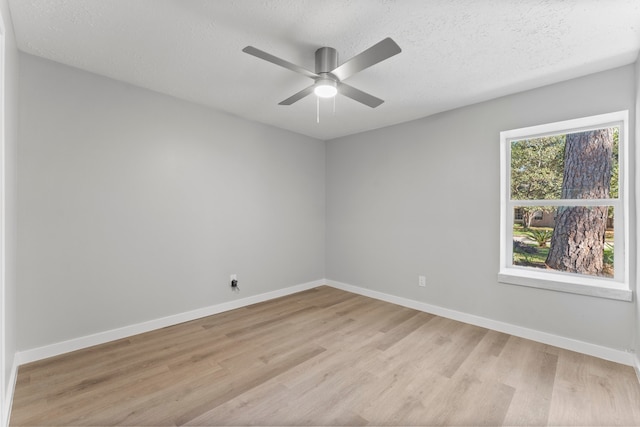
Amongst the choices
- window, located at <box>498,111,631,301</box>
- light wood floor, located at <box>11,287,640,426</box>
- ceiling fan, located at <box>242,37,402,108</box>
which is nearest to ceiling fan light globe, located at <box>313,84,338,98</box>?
ceiling fan, located at <box>242,37,402,108</box>

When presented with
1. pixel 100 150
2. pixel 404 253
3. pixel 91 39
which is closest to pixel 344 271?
pixel 404 253

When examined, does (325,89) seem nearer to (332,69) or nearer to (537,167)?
(332,69)

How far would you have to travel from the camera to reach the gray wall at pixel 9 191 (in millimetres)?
1654

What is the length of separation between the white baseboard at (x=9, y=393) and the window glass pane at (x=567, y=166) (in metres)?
4.31

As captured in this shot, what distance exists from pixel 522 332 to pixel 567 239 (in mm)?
1021

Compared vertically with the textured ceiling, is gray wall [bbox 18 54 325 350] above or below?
below

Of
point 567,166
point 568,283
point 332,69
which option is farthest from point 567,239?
point 332,69

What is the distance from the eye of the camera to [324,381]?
2092 millimetres

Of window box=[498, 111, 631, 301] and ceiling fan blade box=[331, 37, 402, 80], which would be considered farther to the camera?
window box=[498, 111, 631, 301]

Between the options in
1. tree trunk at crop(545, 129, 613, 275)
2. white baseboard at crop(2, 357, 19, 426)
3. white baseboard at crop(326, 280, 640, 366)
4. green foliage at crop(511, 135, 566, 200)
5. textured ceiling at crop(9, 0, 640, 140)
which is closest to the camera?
white baseboard at crop(2, 357, 19, 426)

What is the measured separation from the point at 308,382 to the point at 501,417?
4.06 ft

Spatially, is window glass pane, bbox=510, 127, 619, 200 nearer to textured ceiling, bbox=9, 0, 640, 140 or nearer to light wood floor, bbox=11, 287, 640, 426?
textured ceiling, bbox=9, 0, 640, 140

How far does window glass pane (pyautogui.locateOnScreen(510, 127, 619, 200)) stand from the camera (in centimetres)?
259

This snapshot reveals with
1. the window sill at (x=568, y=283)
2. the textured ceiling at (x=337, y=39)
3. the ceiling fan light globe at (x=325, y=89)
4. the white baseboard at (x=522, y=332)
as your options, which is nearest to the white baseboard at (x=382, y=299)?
the white baseboard at (x=522, y=332)
